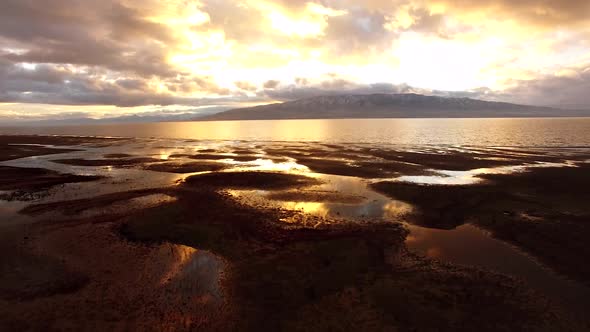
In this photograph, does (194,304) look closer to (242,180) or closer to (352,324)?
(352,324)

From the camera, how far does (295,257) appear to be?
1480cm

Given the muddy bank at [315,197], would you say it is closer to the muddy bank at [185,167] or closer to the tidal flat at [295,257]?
the tidal flat at [295,257]

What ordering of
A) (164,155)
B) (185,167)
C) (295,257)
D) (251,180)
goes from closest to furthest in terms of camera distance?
(295,257)
(251,180)
(185,167)
(164,155)

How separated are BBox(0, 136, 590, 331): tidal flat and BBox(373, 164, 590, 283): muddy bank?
119mm

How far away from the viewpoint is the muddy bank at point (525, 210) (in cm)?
1572

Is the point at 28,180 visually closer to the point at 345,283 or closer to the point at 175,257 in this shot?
the point at 175,257

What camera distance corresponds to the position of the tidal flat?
10.6m

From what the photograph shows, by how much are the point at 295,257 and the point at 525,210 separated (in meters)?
16.9

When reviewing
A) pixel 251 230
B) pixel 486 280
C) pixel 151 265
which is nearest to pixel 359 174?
pixel 251 230

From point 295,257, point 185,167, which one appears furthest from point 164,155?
point 295,257

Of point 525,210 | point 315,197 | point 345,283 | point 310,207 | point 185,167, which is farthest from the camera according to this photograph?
point 185,167

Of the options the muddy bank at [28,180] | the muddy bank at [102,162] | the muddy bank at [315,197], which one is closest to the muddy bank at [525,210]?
the muddy bank at [315,197]

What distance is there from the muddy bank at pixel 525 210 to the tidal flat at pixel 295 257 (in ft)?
0.39

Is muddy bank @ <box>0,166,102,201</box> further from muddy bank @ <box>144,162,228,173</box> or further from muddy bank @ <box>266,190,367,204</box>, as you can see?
muddy bank @ <box>266,190,367,204</box>
